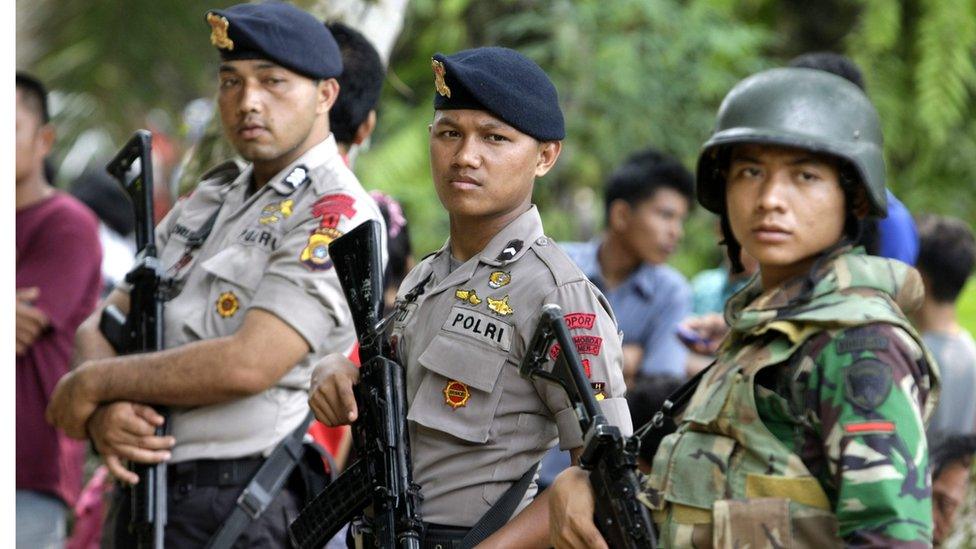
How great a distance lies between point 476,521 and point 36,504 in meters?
2.44

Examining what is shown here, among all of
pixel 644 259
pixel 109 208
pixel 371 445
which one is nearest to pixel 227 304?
pixel 371 445

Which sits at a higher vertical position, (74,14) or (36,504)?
(74,14)

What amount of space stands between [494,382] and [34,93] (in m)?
3.21

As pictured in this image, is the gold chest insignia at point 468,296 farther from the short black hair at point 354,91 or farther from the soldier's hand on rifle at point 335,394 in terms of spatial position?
the short black hair at point 354,91

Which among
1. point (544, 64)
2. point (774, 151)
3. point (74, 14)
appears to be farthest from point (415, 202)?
point (774, 151)

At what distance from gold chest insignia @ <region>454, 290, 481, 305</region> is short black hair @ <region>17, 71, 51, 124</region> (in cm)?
298

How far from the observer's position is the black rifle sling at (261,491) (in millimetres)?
3562

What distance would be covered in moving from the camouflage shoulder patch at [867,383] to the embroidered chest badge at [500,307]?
0.83 meters

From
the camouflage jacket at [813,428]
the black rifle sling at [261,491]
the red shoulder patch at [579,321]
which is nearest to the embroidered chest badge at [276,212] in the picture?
the black rifle sling at [261,491]

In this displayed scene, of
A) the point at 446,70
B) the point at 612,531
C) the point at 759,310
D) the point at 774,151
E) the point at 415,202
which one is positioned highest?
the point at 415,202

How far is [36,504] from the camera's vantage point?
4.71m

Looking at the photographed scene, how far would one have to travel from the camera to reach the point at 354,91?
4.32 metres
